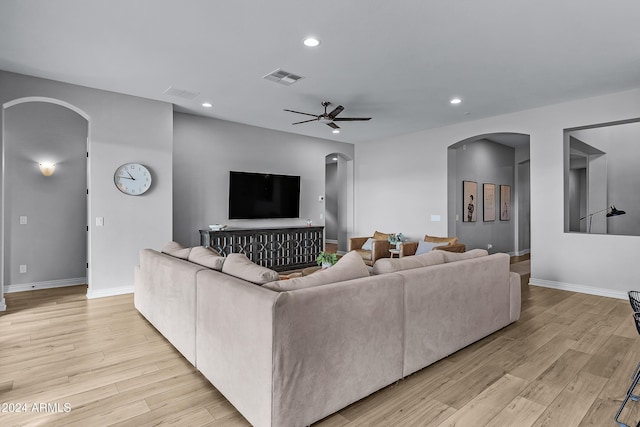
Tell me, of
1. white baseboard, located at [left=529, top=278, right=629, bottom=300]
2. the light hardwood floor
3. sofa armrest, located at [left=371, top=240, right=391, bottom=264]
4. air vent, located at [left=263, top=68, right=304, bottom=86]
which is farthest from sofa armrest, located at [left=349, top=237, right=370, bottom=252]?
the light hardwood floor

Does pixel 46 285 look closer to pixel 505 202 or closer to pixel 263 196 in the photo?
pixel 263 196

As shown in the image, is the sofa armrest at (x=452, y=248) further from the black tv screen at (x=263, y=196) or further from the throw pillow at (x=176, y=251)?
the throw pillow at (x=176, y=251)

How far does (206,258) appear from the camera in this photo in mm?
2768

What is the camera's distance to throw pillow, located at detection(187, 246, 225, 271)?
8.60ft

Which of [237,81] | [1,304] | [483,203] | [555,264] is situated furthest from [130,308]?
[483,203]

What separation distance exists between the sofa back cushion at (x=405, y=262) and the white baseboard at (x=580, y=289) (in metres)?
3.50

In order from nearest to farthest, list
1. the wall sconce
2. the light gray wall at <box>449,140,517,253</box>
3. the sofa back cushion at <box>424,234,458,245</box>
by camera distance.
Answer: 1. the wall sconce
2. the sofa back cushion at <box>424,234,458,245</box>
3. the light gray wall at <box>449,140,517,253</box>

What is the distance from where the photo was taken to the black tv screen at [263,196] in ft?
21.2

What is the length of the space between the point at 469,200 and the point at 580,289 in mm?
2923

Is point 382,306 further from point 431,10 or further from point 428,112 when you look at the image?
point 428,112

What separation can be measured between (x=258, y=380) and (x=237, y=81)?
3.66 m

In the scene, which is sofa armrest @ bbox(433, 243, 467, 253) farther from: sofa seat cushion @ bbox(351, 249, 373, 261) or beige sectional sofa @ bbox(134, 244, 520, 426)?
beige sectional sofa @ bbox(134, 244, 520, 426)

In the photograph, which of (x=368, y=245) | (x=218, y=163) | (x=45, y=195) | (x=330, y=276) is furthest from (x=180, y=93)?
(x=368, y=245)

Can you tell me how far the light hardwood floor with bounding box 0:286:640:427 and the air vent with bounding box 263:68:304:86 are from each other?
10.1 feet
